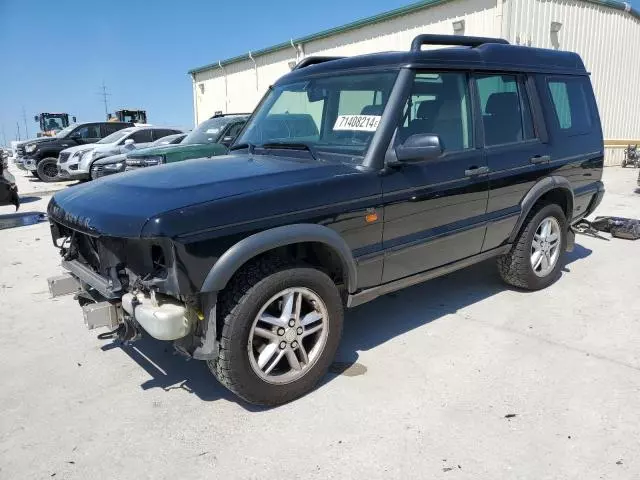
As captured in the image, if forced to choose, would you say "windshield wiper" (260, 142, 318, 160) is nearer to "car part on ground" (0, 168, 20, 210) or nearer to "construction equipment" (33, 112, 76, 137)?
"car part on ground" (0, 168, 20, 210)

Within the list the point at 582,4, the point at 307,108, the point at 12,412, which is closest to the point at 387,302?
the point at 307,108

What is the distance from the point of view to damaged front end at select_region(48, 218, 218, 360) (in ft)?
8.73

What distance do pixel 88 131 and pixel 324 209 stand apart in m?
16.5

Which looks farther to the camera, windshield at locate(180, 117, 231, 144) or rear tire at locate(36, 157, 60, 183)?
rear tire at locate(36, 157, 60, 183)

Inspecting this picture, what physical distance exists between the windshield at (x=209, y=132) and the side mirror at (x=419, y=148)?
21.5 feet

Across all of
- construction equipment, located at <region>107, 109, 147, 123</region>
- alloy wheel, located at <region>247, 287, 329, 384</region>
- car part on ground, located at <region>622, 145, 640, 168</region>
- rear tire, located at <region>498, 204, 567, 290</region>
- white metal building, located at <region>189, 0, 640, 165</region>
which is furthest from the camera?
construction equipment, located at <region>107, 109, 147, 123</region>

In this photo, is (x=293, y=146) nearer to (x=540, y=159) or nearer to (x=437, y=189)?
(x=437, y=189)

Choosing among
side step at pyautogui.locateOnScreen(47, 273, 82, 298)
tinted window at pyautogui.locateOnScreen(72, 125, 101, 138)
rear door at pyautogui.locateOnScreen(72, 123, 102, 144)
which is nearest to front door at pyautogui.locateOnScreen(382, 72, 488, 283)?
side step at pyautogui.locateOnScreen(47, 273, 82, 298)

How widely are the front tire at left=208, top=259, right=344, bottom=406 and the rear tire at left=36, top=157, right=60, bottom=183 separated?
1563cm

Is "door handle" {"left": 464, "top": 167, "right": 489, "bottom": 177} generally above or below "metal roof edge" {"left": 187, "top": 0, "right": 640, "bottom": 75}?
below

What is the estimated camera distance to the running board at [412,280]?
11.3 feet

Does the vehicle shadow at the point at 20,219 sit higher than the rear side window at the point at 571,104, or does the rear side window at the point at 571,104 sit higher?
the rear side window at the point at 571,104

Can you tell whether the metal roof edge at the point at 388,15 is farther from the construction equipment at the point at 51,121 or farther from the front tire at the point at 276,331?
the construction equipment at the point at 51,121

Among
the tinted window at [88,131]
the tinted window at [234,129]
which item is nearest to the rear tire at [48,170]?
the tinted window at [88,131]
